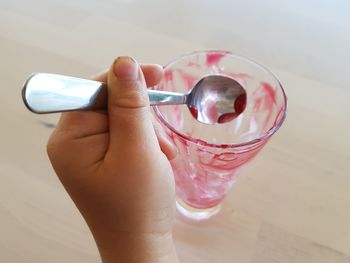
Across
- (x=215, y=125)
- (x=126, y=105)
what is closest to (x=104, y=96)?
(x=126, y=105)

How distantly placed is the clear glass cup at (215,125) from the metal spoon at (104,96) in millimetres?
20

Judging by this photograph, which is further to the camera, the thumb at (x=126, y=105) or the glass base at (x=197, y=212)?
the glass base at (x=197, y=212)

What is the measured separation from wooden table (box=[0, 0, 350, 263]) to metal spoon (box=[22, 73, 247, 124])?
8 cm

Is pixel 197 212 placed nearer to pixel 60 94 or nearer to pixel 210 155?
pixel 210 155

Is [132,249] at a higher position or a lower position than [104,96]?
lower

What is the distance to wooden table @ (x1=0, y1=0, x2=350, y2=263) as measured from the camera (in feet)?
1.36

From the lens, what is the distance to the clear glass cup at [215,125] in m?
0.40

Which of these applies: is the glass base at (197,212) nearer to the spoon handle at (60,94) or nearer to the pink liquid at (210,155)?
the pink liquid at (210,155)

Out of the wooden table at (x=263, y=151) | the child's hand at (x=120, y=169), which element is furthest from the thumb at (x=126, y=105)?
the wooden table at (x=263, y=151)

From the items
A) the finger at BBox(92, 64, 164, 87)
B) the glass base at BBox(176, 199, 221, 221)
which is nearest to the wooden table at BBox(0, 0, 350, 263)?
the glass base at BBox(176, 199, 221, 221)

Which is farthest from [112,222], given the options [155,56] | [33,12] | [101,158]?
[33,12]

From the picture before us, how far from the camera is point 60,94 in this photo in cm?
27

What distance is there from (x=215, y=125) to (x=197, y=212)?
0.09m

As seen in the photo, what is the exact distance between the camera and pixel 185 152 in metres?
0.38
